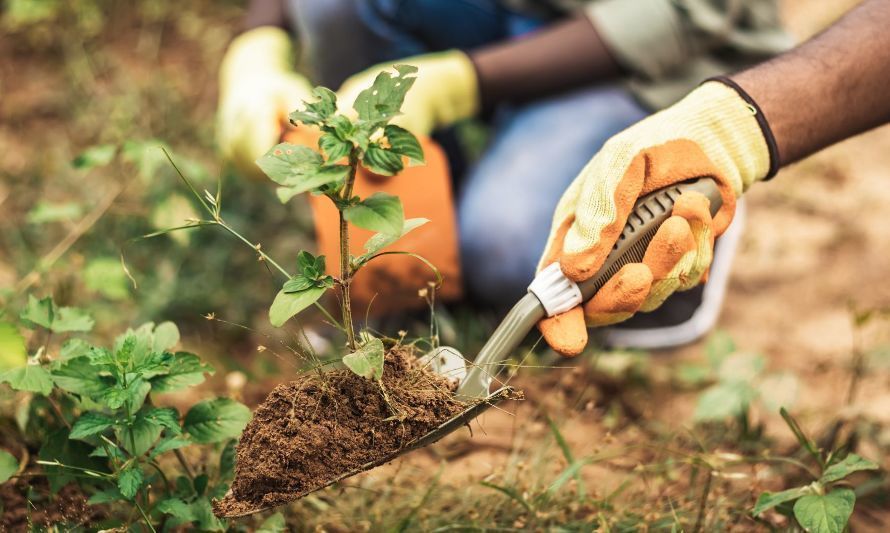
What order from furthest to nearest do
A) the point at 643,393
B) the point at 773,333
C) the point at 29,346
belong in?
the point at 773,333 < the point at 643,393 < the point at 29,346

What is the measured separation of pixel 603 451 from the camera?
140cm

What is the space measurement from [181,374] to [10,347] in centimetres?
21

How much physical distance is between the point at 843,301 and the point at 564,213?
3.66 ft

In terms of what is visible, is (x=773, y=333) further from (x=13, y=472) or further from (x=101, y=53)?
(x=101, y=53)

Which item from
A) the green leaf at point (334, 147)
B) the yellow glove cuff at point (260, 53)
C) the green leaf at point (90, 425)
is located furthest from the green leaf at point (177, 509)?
the yellow glove cuff at point (260, 53)

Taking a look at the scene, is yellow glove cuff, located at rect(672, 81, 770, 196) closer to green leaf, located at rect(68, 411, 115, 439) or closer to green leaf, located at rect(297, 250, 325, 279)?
green leaf, located at rect(297, 250, 325, 279)

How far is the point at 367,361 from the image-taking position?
901 mm

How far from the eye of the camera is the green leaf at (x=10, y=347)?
0.99 meters

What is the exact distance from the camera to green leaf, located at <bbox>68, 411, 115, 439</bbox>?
942mm

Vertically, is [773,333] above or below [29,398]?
below

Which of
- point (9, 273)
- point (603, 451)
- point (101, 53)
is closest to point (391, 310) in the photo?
point (603, 451)

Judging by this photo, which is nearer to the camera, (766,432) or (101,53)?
(766,432)

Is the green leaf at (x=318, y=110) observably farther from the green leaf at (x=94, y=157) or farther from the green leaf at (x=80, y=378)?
the green leaf at (x=94, y=157)

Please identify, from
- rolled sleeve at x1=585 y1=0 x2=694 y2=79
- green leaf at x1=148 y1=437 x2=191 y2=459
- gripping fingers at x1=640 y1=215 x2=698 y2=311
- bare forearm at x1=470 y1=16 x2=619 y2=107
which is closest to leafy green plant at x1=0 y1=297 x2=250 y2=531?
green leaf at x1=148 y1=437 x2=191 y2=459
